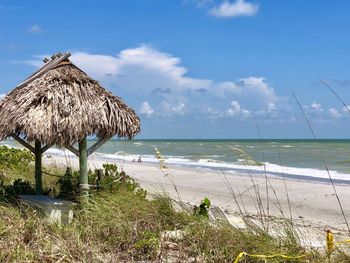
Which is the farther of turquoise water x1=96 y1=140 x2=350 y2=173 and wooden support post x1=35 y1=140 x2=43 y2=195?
turquoise water x1=96 y1=140 x2=350 y2=173

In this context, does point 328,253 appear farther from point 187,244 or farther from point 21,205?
point 21,205

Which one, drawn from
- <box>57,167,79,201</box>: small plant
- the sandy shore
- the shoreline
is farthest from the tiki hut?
the shoreline

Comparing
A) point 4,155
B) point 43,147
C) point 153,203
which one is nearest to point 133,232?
point 153,203

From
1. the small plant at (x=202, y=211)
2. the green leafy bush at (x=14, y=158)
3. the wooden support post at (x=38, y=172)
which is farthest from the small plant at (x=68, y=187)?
the green leafy bush at (x=14, y=158)

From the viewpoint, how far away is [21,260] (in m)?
4.29

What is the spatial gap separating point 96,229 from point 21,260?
3.95ft

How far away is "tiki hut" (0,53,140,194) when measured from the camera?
6629 mm

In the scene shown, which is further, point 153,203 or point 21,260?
point 153,203

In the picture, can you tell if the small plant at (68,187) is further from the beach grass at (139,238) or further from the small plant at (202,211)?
the small plant at (202,211)

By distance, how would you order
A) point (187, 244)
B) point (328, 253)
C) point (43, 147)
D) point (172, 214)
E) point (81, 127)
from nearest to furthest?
point (328, 253), point (187, 244), point (172, 214), point (81, 127), point (43, 147)

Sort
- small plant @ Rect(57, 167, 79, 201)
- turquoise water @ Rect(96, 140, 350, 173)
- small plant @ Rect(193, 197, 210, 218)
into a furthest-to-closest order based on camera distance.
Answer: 1. turquoise water @ Rect(96, 140, 350, 173)
2. small plant @ Rect(57, 167, 79, 201)
3. small plant @ Rect(193, 197, 210, 218)

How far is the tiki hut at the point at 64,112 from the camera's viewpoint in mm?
6629


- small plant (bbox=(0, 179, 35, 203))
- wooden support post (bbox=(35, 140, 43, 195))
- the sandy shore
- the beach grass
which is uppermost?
wooden support post (bbox=(35, 140, 43, 195))

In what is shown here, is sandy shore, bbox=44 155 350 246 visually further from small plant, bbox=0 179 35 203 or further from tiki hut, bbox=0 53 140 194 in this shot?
small plant, bbox=0 179 35 203
